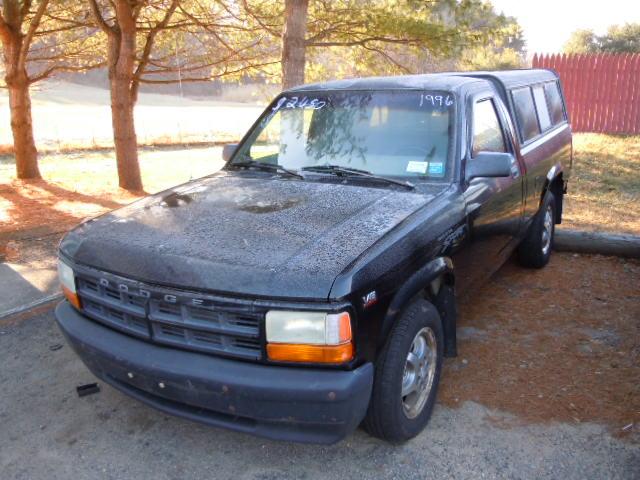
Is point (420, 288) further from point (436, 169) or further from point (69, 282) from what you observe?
point (69, 282)

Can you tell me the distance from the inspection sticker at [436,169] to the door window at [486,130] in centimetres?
28

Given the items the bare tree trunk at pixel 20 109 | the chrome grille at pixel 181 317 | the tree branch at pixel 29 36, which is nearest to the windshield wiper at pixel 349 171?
the chrome grille at pixel 181 317

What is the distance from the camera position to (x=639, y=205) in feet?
27.8

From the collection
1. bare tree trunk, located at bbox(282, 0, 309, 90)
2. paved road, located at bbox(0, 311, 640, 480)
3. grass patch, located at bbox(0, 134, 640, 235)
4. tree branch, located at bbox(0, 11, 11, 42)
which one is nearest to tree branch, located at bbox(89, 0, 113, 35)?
tree branch, located at bbox(0, 11, 11, 42)

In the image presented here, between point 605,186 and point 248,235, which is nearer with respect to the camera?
point 248,235

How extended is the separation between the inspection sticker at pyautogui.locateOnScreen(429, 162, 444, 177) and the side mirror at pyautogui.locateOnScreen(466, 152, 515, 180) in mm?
156

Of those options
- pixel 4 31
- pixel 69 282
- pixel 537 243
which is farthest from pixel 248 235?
pixel 4 31

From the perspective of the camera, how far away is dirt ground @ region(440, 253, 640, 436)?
3420mm

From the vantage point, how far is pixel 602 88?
16.4 m

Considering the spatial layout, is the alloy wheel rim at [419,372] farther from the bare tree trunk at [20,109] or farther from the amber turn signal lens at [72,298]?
the bare tree trunk at [20,109]

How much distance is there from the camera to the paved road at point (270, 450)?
2893 millimetres

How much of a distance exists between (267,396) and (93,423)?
1.43 meters

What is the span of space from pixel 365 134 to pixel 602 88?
49.2ft

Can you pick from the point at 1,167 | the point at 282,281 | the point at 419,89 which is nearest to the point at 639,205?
the point at 419,89
